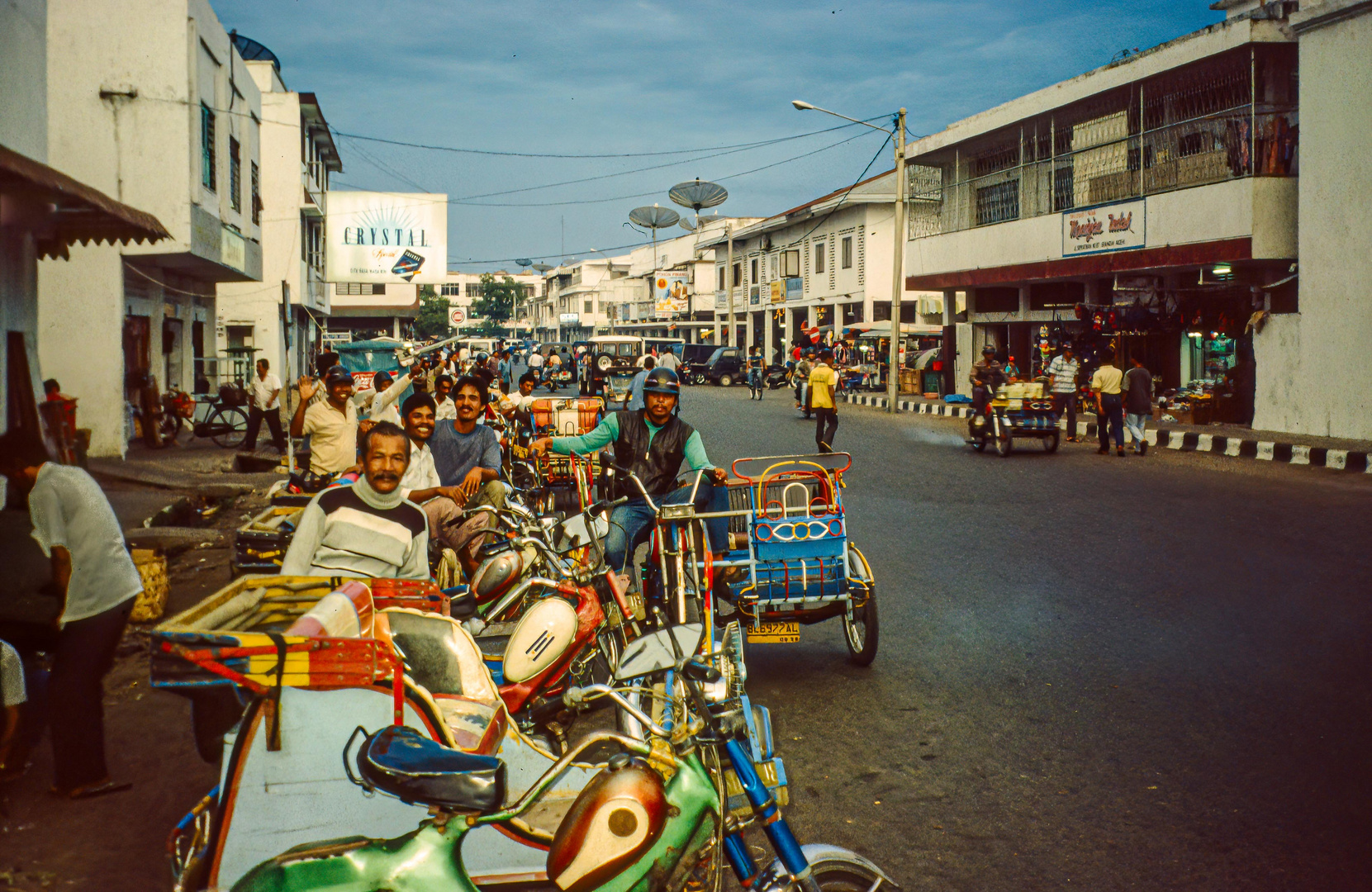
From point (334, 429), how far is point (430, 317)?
285 feet

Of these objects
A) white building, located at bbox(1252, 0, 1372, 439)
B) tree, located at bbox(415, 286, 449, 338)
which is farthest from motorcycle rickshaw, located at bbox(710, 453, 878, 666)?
tree, located at bbox(415, 286, 449, 338)

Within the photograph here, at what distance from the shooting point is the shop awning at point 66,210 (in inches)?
325

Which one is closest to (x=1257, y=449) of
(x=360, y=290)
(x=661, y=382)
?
(x=661, y=382)

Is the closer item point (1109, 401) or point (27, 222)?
point (27, 222)

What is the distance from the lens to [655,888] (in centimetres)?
253

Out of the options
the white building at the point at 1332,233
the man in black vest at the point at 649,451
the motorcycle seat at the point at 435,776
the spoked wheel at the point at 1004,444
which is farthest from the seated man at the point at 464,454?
the white building at the point at 1332,233

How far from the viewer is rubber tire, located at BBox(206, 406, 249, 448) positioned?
19734 millimetres

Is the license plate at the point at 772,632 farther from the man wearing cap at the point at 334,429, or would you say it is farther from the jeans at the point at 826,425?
the jeans at the point at 826,425

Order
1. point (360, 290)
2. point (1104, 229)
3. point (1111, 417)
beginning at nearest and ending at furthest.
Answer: point (1111, 417) < point (1104, 229) < point (360, 290)

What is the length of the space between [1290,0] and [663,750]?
21.5 meters

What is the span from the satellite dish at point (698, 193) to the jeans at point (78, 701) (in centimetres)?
5828

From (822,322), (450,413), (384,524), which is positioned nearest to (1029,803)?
(384,524)

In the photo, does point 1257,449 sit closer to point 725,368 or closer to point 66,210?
point 66,210

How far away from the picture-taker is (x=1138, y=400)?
17.2 meters
